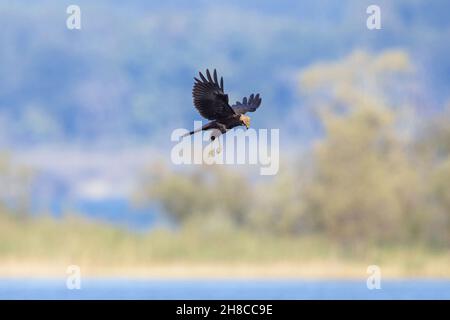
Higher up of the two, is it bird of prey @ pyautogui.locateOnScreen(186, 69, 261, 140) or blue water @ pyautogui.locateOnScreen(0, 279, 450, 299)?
bird of prey @ pyautogui.locateOnScreen(186, 69, 261, 140)

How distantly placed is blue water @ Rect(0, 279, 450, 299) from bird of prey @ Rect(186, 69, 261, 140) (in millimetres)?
8242

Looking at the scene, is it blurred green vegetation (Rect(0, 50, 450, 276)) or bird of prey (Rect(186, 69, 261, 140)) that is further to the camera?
blurred green vegetation (Rect(0, 50, 450, 276))

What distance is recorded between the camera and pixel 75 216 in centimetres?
3316

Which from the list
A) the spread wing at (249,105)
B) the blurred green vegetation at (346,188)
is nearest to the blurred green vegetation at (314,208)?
the blurred green vegetation at (346,188)

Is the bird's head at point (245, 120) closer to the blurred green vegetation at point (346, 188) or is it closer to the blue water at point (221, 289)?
the blue water at point (221, 289)

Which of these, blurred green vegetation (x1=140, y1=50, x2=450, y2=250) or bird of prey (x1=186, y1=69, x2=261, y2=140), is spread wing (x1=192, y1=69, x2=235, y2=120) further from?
blurred green vegetation (x1=140, y1=50, x2=450, y2=250)

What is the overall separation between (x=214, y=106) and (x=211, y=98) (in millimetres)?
122

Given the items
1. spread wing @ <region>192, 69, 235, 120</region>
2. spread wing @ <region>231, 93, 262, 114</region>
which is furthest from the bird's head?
spread wing @ <region>231, 93, 262, 114</region>

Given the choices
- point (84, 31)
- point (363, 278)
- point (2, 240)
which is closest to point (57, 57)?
point (84, 31)

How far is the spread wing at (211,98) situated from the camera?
1455 cm

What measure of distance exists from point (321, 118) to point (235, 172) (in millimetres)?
3247

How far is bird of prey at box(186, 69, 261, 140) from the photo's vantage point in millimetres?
14555

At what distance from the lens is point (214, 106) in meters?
14.7
